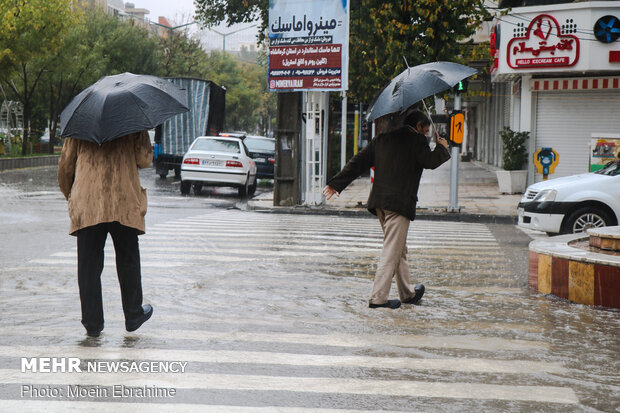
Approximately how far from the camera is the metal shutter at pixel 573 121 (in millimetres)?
23375

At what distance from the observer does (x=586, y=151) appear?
23.7m

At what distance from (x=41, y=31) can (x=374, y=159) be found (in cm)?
3077

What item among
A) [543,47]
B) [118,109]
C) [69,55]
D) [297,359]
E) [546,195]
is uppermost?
[69,55]

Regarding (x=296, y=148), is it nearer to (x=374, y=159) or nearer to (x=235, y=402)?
(x=374, y=159)

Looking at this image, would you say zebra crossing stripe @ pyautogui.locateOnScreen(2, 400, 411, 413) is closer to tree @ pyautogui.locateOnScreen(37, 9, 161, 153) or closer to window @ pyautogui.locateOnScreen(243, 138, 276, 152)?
window @ pyautogui.locateOnScreen(243, 138, 276, 152)

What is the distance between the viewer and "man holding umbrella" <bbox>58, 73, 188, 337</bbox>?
5.66m

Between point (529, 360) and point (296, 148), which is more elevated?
point (296, 148)

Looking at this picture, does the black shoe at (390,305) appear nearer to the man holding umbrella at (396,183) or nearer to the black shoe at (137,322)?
the man holding umbrella at (396,183)

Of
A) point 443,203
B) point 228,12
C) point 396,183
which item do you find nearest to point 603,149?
point 443,203

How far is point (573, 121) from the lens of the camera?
2386 cm

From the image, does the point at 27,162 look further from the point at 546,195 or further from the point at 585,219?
the point at 585,219

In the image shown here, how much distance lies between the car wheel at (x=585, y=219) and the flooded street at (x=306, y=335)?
41.1 inches

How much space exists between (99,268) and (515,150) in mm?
19564

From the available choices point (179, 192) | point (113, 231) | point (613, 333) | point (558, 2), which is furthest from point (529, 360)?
point (558, 2)
